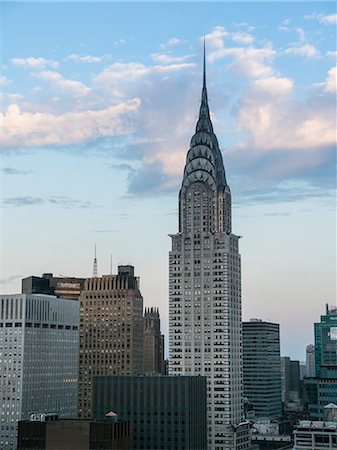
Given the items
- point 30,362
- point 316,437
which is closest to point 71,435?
point 316,437

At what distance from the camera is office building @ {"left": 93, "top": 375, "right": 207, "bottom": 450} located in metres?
136

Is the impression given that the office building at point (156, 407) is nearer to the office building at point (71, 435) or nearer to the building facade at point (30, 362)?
the office building at point (71, 435)

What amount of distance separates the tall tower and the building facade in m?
31.5

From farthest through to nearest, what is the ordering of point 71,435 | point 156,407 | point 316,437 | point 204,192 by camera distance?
point 204,192, point 156,407, point 316,437, point 71,435

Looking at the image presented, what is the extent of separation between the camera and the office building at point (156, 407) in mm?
135875

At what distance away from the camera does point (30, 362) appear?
180 meters

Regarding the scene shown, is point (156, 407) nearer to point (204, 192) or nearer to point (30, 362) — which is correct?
point (30, 362)

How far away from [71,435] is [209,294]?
71.2 m

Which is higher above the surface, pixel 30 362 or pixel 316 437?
pixel 30 362

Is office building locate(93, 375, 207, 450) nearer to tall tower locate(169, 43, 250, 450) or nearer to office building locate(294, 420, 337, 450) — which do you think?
office building locate(294, 420, 337, 450)

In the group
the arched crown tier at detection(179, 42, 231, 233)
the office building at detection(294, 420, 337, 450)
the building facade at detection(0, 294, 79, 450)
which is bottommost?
the office building at detection(294, 420, 337, 450)

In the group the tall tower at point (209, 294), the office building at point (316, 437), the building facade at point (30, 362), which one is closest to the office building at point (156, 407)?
the office building at point (316, 437)

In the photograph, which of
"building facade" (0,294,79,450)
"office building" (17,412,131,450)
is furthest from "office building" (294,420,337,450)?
"building facade" (0,294,79,450)

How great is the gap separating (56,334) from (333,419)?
249ft
